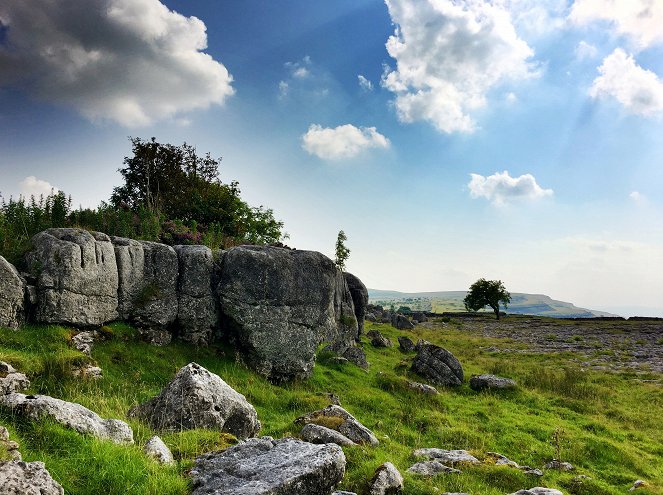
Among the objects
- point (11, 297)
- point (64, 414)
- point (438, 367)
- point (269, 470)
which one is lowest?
point (438, 367)

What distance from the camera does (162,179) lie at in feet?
201

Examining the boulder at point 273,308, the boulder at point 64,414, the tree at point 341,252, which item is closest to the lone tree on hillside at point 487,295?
the tree at point 341,252

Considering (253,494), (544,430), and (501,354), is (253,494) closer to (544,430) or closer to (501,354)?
(544,430)

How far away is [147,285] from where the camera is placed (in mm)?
23375

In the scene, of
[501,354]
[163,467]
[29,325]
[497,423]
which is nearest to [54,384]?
[29,325]

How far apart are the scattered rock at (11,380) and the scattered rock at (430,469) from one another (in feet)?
40.2

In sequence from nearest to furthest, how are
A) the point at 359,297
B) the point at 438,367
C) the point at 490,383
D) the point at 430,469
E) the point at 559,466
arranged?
the point at 430,469, the point at 559,466, the point at 490,383, the point at 438,367, the point at 359,297

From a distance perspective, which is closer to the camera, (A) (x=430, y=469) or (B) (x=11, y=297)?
(A) (x=430, y=469)

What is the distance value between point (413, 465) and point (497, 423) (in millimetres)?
11405

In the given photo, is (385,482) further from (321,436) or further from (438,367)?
(438,367)

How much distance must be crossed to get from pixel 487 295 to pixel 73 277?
403 feet

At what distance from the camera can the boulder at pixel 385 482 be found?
418 inches

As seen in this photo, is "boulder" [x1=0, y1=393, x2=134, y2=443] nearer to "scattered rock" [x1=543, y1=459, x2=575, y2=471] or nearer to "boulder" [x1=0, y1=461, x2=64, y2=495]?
"boulder" [x1=0, y1=461, x2=64, y2=495]

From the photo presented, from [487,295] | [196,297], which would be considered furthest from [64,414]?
[487,295]
